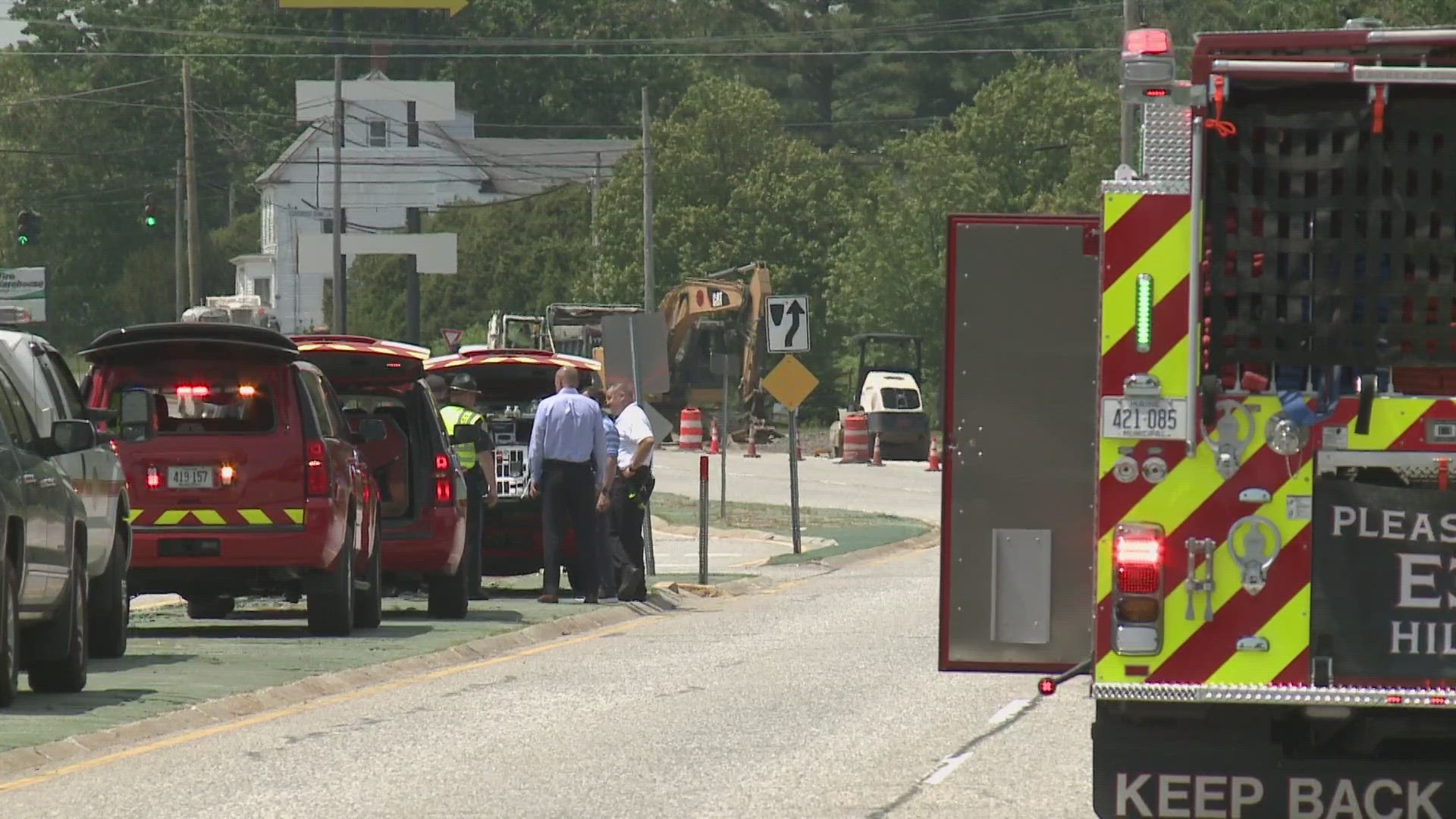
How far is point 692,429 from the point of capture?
60.9m

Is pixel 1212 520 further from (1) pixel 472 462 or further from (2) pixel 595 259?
(2) pixel 595 259

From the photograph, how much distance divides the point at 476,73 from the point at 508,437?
100405 mm

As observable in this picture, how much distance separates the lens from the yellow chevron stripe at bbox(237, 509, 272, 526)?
17.3 metres

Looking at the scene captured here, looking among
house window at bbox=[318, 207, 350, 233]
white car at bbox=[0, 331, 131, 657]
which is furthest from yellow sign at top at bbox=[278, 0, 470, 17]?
white car at bbox=[0, 331, 131, 657]

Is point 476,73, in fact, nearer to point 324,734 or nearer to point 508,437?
point 508,437

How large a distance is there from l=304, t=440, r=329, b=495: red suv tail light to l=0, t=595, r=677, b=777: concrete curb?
55.3 inches

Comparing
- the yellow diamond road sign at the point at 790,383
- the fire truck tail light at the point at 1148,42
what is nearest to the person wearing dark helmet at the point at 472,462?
the yellow diamond road sign at the point at 790,383

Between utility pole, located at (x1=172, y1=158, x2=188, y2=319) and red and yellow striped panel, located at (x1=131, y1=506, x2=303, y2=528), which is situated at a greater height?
utility pole, located at (x1=172, y1=158, x2=188, y2=319)

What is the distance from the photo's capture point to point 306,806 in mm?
10383

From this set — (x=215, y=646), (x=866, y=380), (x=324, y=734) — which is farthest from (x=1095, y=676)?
(x=866, y=380)

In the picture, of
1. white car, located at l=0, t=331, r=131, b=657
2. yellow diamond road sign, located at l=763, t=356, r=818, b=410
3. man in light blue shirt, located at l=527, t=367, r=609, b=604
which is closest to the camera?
white car, located at l=0, t=331, r=131, b=657

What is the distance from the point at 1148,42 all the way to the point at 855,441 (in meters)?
48.6

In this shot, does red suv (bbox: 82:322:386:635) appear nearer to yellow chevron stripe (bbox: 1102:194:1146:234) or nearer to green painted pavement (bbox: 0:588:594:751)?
green painted pavement (bbox: 0:588:594:751)

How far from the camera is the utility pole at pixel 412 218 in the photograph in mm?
93062
